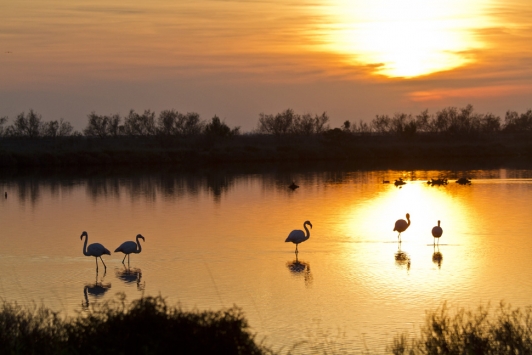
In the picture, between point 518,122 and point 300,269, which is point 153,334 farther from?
point 518,122

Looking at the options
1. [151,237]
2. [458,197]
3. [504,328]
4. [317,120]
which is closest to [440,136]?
[317,120]

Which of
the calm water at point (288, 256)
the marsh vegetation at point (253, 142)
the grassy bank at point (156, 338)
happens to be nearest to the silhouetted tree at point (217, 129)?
the marsh vegetation at point (253, 142)

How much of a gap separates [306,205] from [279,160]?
33.8m

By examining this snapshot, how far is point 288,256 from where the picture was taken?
14398mm

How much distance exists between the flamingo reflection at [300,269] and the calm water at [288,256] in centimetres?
5

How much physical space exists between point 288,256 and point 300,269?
124 centimetres

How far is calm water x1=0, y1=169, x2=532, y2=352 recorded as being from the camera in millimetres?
10367

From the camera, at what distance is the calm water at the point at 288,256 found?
34.0 feet

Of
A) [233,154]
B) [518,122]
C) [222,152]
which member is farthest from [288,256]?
[518,122]

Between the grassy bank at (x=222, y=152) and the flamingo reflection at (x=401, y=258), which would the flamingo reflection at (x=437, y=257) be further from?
the grassy bank at (x=222, y=152)

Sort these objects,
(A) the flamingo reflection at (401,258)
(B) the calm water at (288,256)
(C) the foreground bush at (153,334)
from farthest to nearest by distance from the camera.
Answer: (A) the flamingo reflection at (401,258), (B) the calm water at (288,256), (C) the foreground bush at (153,334)

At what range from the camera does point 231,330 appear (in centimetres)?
641

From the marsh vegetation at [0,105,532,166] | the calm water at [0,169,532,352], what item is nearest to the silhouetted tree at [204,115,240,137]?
the marsh vegetation at [0,105,532,166]

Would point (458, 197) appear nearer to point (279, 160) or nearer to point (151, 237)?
point (151, 237)
